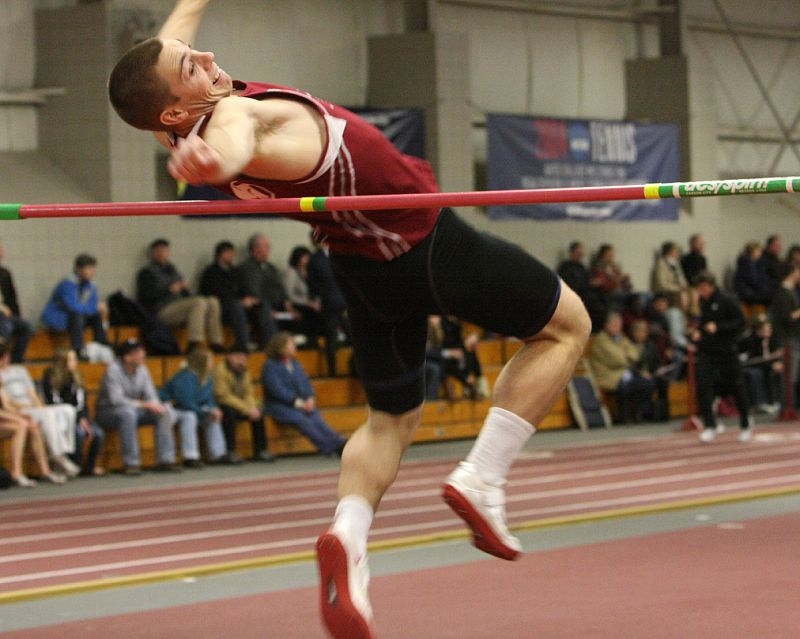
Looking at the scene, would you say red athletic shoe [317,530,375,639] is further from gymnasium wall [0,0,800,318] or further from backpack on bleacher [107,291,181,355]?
gymnasium wall [0,0,800,318]

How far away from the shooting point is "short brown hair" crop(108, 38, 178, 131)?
3.52 meters

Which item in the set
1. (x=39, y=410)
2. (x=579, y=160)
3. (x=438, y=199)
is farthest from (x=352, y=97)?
(x=438, y=199)

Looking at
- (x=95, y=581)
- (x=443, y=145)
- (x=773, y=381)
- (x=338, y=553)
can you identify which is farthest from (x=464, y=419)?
(x=338, y=553)

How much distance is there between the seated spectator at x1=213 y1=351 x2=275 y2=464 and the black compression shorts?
26.6 ft

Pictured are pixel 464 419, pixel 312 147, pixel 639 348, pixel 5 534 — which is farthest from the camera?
pixel 639 348

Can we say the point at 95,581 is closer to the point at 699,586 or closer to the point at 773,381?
the point at 699,586

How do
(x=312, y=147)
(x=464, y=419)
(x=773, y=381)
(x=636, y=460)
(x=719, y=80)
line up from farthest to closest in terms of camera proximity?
(x=719, y=80) → (x=773, y=381) → (x=464, y=419) → (x=636, y=460) → (x=312, y=147)

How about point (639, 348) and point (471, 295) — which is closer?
point (471, 295)

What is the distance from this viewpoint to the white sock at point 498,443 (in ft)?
12.7

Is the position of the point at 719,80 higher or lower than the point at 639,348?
higher

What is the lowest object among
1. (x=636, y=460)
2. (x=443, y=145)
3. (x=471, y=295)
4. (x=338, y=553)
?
(x=636, y=460)

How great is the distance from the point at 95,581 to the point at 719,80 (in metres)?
15.1

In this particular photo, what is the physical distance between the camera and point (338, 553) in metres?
3.73

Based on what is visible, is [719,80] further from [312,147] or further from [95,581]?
[312,147]
